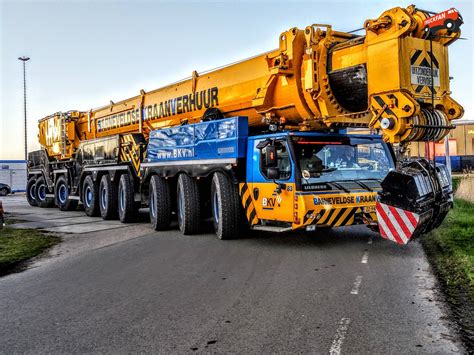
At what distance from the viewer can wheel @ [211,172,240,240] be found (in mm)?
10297

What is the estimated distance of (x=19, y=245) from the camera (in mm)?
10836

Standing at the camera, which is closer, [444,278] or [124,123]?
[444,278]

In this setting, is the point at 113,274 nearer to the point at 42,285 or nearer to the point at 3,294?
the point at 42,285

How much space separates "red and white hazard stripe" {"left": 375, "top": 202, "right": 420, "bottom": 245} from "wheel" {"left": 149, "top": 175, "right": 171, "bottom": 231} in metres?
6.34

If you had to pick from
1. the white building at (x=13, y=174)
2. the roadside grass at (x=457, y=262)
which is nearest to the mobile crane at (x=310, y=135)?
the roadside grass at (x=457, y=262)

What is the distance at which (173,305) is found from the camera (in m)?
5.77

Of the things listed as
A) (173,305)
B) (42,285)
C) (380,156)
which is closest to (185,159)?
(380,156)

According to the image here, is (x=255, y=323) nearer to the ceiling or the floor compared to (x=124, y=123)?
nearer to the floor

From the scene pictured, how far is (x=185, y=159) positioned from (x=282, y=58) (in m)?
3.72

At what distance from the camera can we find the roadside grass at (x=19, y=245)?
29.6ft

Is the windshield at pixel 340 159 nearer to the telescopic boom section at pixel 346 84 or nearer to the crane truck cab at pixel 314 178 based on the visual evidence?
the crane truck cab at pixel 314 178

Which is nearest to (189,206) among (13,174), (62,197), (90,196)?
(90,196)

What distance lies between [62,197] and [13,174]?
22.8 metres

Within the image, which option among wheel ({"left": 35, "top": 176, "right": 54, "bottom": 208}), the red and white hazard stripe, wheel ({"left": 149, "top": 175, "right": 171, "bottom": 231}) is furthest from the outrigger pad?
wheel ({"left": 35, "top": 176, "right": 54, "bottom": 208})
